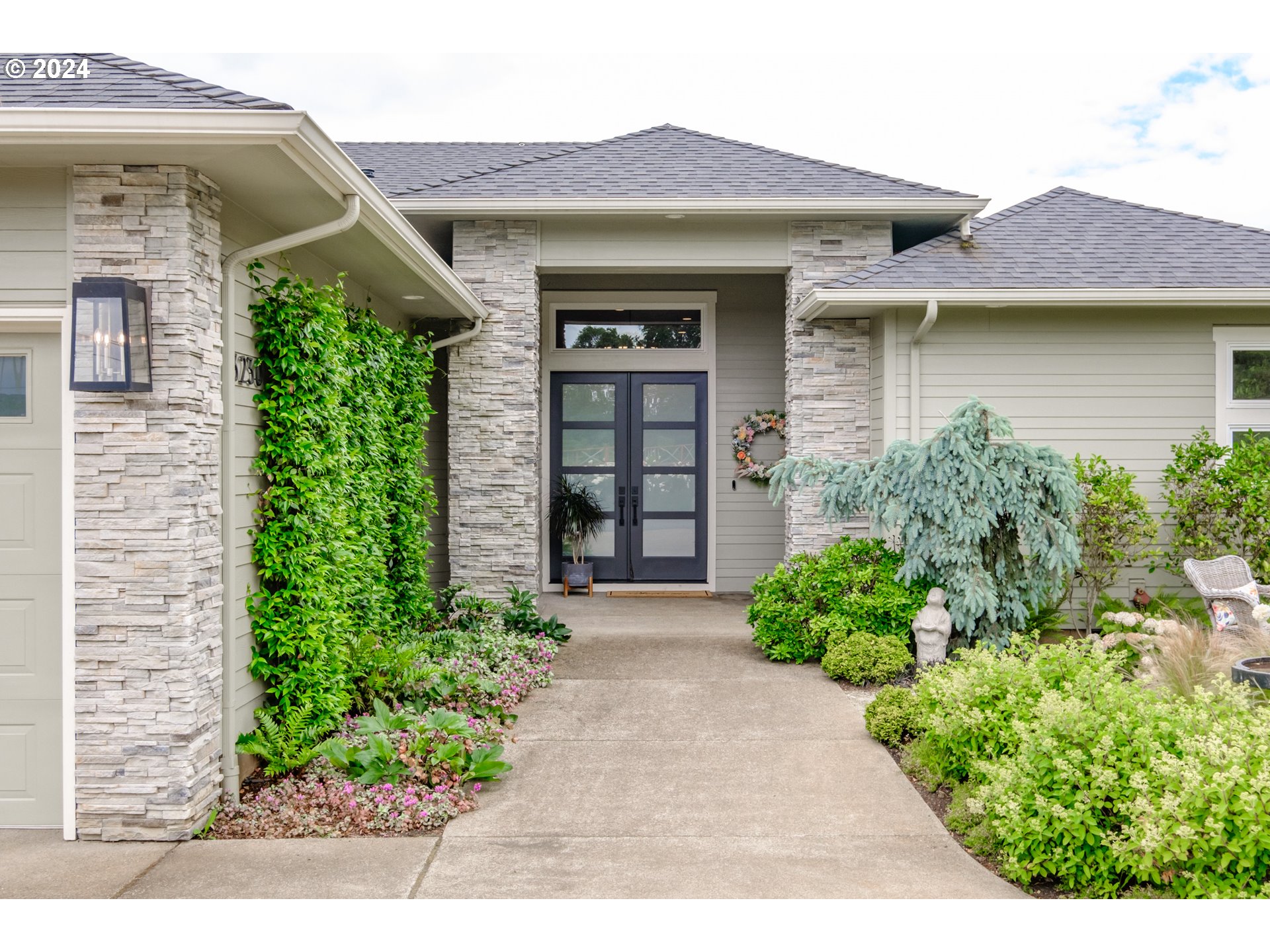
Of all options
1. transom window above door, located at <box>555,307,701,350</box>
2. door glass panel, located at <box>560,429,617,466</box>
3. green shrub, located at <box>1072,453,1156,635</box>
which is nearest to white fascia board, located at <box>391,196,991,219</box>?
transom window above door, located at <box>555,307,701,350</box>

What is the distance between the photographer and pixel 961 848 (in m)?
3.69

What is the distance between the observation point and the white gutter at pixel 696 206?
316 inches

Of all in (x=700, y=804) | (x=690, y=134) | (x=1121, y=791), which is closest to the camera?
(x=1121, y=791)

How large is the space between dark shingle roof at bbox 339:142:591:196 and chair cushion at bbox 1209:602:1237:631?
7.44m

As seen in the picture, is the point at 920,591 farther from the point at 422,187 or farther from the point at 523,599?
the point at 422,187

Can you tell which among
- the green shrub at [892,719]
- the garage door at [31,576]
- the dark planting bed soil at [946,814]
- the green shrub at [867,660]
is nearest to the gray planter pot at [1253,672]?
the dark planting bed soil at [946,814]

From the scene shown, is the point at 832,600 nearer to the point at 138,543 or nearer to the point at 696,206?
the point at 696,206

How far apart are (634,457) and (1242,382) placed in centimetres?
587

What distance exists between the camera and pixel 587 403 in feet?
33.5

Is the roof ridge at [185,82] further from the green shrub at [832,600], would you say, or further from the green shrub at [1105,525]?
the green shrub at [1105,525]

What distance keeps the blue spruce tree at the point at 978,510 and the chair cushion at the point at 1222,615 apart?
42.0 inches

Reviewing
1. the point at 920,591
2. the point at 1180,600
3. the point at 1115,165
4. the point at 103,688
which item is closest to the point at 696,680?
the point at 920,591

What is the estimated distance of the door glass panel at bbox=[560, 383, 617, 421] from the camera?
10.2m

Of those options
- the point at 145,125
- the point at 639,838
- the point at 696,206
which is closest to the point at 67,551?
the point at 145,125
